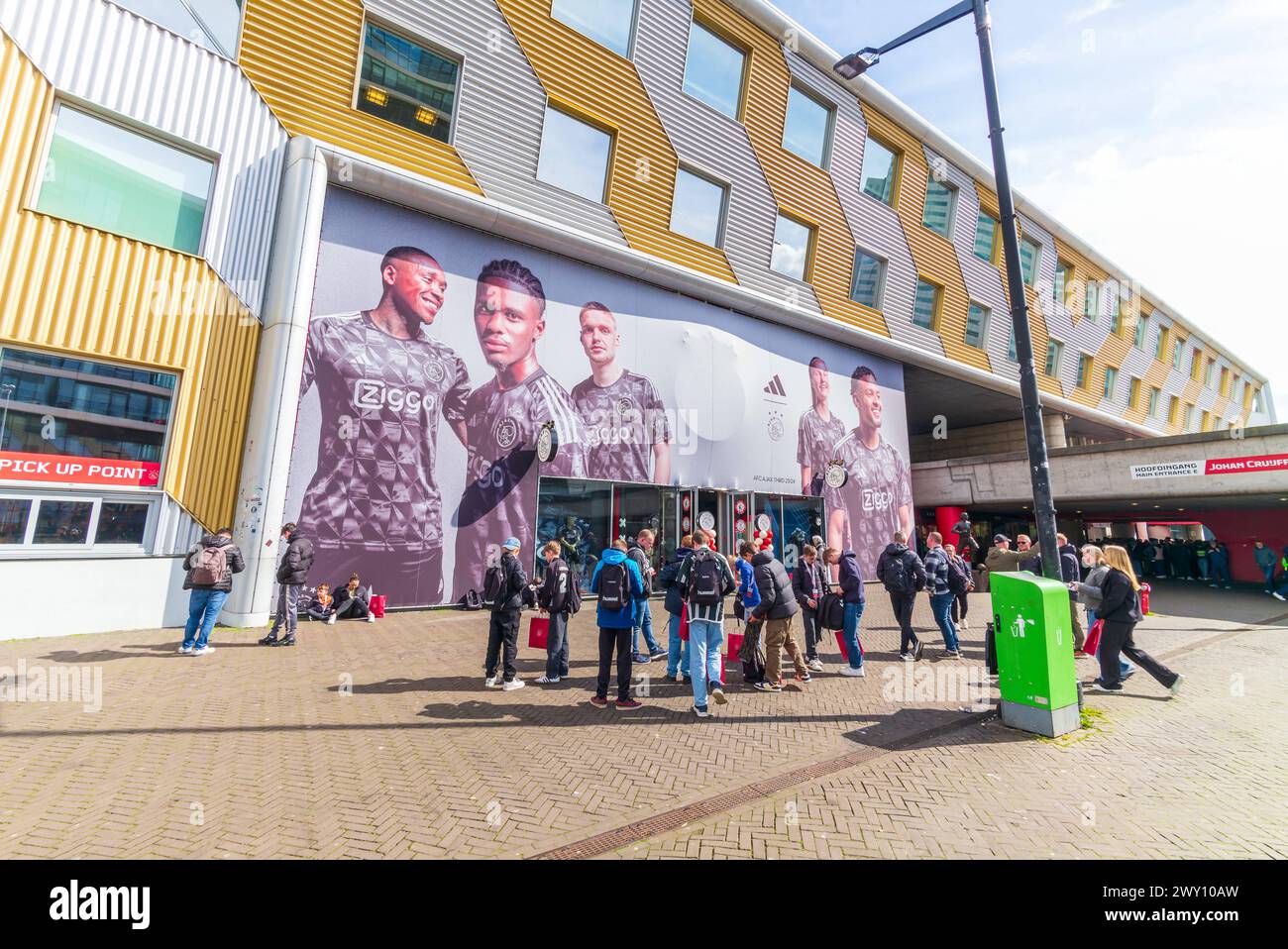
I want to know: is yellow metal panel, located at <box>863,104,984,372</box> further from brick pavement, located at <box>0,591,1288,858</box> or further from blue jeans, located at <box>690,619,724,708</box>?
blue jeans, located at <box>690,619,724,708</box>

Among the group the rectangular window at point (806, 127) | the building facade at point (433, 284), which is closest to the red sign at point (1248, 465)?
the building facade at point (433, 284)

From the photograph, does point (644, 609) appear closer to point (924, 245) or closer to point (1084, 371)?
point (924, 245)

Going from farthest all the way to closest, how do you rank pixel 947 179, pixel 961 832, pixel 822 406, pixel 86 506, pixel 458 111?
pixel 947 179 → pixel 822 406 → pixel 458 111 → pixel 86 506 → pixel 961 832

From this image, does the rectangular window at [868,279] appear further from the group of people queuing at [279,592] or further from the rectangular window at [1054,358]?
the group of people queuing at [279,592]

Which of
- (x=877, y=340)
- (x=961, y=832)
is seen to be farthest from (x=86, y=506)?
(x=877, y=340)

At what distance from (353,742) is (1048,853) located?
498cm

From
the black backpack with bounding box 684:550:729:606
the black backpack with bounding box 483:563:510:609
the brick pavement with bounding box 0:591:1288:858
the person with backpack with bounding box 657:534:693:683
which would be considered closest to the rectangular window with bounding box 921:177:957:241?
the brick pavement with bounding box 0:591:1288:858

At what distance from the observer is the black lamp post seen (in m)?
A: 5.63

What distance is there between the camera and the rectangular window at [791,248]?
Answer: 59.3ft

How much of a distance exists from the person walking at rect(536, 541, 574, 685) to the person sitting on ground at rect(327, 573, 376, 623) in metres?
5.16

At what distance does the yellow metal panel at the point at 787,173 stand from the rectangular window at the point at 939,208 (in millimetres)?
5636

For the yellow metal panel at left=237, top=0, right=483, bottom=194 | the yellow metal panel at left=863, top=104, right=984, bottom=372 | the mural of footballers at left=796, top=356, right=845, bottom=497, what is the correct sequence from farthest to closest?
the yellow metal panel at left=863, top=104, right=984, bottom=372 < the mural of footballers at left=796, top=356, right=845, bottom=497 < the yellow metal panel at left=237, top=0, right=483, bottom=194
